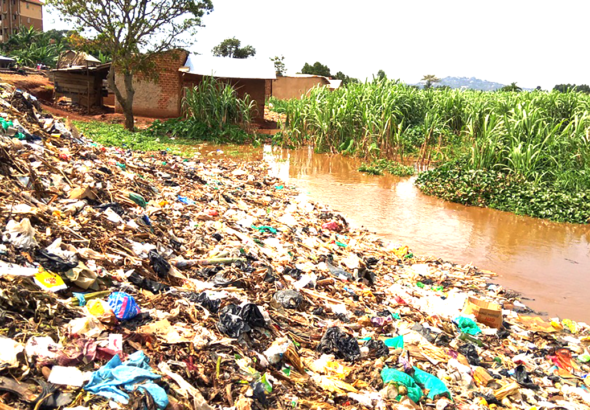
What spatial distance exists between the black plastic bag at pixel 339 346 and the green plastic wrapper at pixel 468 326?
1.28 metres

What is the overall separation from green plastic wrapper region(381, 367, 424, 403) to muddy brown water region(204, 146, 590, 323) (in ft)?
8.32

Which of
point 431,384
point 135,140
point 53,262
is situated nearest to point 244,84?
point 135,140

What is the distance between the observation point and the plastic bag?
307 centimetres

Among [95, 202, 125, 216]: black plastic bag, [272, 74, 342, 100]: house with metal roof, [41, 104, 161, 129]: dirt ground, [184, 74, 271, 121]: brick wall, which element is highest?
[272, 74, 342, 100]: house with metal roof

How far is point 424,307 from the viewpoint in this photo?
14.4 ft

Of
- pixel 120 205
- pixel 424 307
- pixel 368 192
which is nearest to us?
pixel 424 307

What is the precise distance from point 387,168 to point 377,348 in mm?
8498

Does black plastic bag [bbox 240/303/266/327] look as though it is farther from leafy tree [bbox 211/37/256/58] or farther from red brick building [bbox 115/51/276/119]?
leafy tree [bbox 211/37/256/58]

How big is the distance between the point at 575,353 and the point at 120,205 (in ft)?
14.3

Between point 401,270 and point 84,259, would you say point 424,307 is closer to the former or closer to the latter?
point 401,270

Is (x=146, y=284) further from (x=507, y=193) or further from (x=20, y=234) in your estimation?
(x=507, y=193)

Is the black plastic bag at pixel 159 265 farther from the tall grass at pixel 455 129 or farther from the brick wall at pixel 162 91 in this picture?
the brick wall at pixel 162 91

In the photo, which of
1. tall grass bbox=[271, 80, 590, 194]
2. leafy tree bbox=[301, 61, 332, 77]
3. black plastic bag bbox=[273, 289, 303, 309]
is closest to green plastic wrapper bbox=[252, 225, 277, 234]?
black plastic bag bbox=[273, 289, 303, 309]

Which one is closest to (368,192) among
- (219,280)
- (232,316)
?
(219,280)
